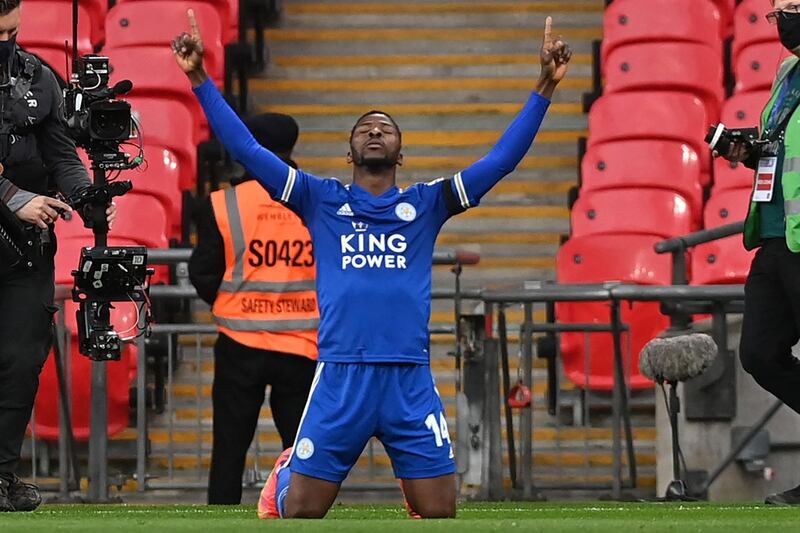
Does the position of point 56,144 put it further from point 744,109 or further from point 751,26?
point 751,26

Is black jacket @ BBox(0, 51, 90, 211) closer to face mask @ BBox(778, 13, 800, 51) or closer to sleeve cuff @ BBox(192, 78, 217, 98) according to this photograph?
sleeve cuff @ BBox(192, 78, 217, 98)

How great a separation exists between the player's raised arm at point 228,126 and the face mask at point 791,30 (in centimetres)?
190

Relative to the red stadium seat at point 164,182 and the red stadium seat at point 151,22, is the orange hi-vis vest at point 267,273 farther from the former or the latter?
the red stadium seat at point 151,22

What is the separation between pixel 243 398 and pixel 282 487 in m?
1.71

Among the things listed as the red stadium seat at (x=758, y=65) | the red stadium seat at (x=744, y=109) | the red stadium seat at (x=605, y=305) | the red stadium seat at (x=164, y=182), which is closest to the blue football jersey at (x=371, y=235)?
the red stadium seat at (x=605, y=305)

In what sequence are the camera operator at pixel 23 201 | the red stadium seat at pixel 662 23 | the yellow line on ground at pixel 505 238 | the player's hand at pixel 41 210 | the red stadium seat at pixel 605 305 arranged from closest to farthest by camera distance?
1. the player's hand at pixel 41 210
2. the camera operator at pixel 23 201
3. the red stadium seat at pixel 605 305
4. the yellow line on ground at pixel 505 238
5. the red stadium seat at pixel 662 23

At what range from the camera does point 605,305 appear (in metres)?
11.9

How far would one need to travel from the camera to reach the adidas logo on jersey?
22.9 ft

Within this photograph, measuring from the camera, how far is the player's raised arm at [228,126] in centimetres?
675

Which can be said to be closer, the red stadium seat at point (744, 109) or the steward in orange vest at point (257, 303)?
the steward in orange vest at point (257, 303)

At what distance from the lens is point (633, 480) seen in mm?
10570

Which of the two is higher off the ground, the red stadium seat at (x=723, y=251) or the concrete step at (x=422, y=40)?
the concrete step at (x=422, y=40)

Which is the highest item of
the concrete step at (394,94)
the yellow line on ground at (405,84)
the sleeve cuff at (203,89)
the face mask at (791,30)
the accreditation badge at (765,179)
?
the yellow line on ground at (405,84)

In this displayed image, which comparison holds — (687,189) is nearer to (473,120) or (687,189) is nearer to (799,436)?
(473,120)
